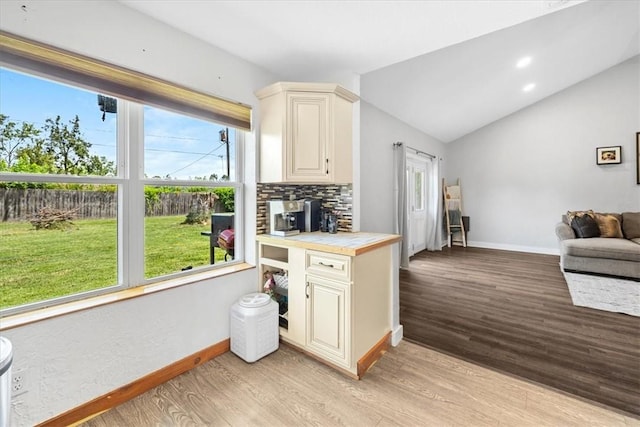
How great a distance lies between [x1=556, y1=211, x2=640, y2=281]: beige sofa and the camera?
378cm

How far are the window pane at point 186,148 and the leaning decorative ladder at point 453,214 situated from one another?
5361 mm

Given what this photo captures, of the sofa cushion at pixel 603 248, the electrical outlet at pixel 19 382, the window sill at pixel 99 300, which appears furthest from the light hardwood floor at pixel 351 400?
the sofa cushion at pixel 603 248

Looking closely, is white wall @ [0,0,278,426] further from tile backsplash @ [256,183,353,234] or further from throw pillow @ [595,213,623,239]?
throw pillow @ [595,213,623,239]

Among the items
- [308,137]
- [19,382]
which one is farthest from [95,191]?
[308,137]

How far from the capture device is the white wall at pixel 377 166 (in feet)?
13.1

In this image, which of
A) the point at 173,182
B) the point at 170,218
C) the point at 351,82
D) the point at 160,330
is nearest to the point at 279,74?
the point at 351,82

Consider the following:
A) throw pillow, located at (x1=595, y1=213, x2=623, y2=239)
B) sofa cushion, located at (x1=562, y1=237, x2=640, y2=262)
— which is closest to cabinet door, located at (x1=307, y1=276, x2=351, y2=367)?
sofa cushion, located at (x1=562, y1=237, x2=640, y2=262)

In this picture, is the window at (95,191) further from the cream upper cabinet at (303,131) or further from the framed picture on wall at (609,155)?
the framed picture on wall at (609,155)

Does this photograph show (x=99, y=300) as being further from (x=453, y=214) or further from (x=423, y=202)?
(x=453, y=214)

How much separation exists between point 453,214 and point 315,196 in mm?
4735

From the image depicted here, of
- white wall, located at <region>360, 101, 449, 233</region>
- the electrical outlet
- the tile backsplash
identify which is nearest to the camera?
the electrical outlet

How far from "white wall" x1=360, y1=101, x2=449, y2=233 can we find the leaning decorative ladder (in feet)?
7.38

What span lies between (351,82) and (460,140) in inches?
200

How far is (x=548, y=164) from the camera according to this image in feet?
18.7
